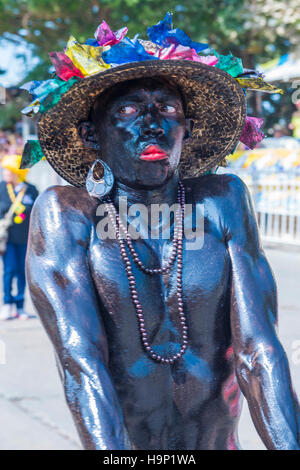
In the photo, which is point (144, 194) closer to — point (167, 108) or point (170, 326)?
point (167, 108)

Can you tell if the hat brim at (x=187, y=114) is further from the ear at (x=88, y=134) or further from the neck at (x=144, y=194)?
the neck at (x=144, y=194)

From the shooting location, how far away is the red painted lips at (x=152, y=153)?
5.33 feet

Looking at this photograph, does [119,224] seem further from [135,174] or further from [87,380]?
[87,380]

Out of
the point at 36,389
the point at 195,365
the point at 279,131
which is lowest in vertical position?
→ the point at 36,389

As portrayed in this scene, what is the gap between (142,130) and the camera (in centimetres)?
163

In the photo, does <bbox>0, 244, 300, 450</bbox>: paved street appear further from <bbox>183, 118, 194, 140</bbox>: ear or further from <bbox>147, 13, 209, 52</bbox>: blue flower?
<bbox>147, 13, 209, 52</bbox>: blue flower

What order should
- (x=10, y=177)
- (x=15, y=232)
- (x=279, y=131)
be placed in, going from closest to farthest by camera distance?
1. (x=15, y=232)
2. (x=10, y=177)
3. (x=279, y=131)

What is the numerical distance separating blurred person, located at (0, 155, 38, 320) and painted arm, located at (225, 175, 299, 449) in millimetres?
5563

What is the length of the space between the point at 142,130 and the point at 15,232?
5.72 metres

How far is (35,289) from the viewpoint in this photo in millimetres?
1581

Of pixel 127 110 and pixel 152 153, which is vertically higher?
pixel 127 110

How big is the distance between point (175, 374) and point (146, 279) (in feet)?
0.82

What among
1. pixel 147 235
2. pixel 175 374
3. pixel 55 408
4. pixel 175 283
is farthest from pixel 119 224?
pixel 55 408

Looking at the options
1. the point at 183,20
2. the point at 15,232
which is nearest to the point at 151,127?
the point at 15,232
